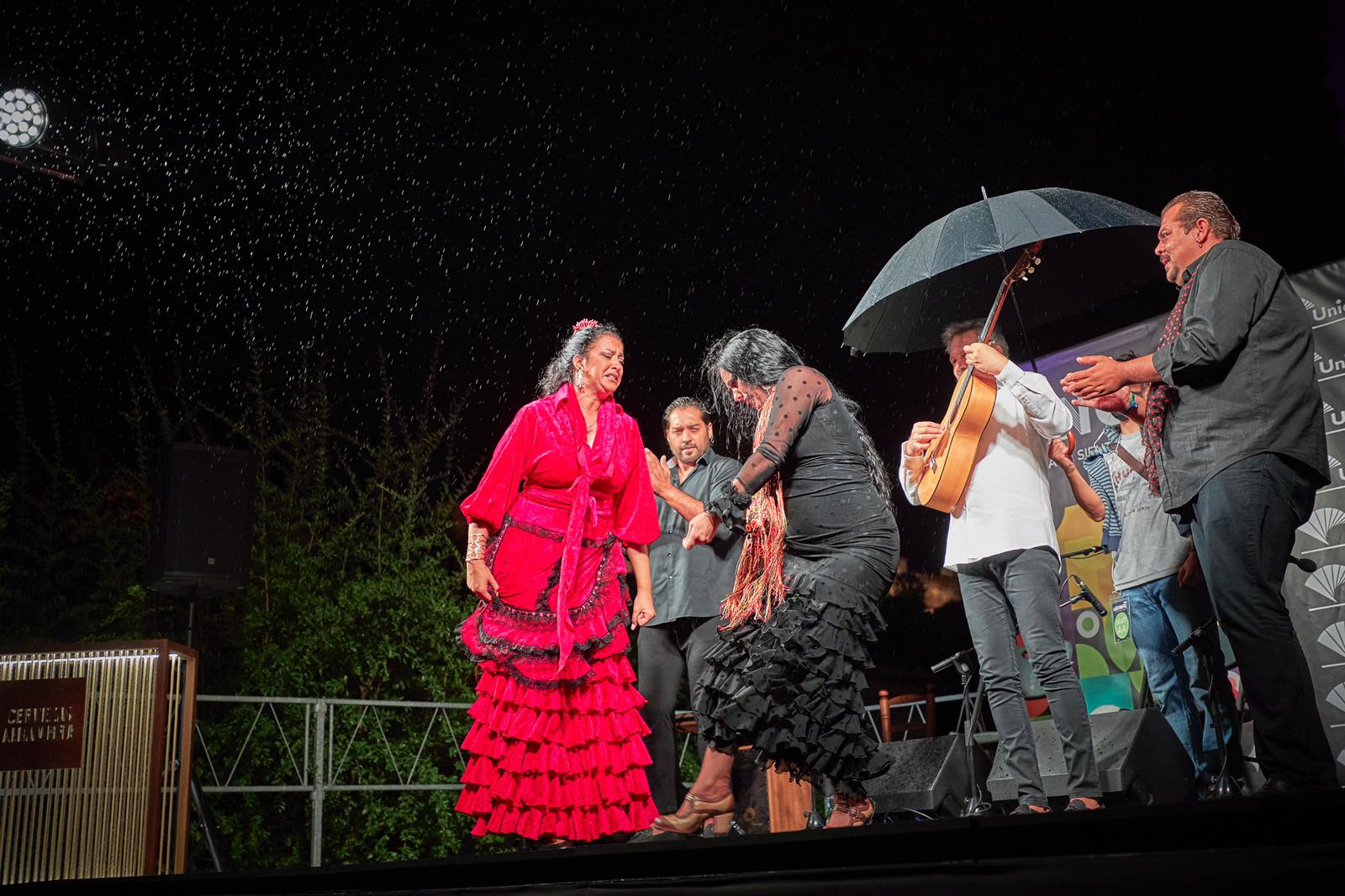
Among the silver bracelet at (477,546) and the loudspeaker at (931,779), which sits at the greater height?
the silver bracelet at (477,546)

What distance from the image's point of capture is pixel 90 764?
3887 millimetres

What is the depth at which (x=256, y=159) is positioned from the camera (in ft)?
24.0

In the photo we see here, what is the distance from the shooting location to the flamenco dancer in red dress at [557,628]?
3.80 meters

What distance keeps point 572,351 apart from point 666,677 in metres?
1.38

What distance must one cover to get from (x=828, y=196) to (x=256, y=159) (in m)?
4.00

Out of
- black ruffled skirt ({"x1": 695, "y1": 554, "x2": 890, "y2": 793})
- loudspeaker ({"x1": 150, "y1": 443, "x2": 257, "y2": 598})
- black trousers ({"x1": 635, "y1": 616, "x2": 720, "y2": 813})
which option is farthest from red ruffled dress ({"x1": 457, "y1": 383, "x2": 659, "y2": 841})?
loudspeaker ({"x1": 150, "y1": 443, "x2": 257, "y2": 598})

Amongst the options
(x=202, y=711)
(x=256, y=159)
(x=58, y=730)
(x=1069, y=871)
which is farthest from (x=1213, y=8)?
(x=202, y=711)

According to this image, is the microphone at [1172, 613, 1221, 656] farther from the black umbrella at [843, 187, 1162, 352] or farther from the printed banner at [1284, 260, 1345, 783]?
the black umbrella at [843, 187, 1162, 352]

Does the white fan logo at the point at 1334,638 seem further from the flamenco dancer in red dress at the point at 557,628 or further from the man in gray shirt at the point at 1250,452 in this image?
the flamenco dancer in red dress at the point at 557,628

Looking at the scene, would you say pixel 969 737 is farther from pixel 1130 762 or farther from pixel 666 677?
pixel 666 677

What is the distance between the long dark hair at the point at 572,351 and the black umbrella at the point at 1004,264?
986 millimetres

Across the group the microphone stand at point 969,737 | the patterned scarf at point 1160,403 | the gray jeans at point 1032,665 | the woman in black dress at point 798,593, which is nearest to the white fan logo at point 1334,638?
the microphone stand at point 969,737

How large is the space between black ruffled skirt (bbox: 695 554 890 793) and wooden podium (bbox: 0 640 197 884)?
2184mm

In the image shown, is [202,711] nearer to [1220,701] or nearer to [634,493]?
[634,493]
